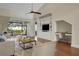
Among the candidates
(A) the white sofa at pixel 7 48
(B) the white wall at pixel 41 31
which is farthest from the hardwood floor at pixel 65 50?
(A) the white sofa at pixel 7 48

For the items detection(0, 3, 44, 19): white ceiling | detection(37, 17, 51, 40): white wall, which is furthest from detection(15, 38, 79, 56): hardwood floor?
detection(0, 3, 44, 19): white ceiling

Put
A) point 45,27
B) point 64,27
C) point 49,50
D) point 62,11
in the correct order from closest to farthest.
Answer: point 49,50, point 62,11, point 45,27, point 64,27

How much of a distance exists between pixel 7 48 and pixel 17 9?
937mm

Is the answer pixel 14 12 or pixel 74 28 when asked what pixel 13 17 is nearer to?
pixel 14 12

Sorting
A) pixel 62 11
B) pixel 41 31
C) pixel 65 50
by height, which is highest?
pixel 62 11

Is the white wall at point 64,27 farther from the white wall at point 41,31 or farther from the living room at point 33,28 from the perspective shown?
the white wall at point 41,31

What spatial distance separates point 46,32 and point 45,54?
65 cm

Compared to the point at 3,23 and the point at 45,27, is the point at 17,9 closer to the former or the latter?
the point at 3,23

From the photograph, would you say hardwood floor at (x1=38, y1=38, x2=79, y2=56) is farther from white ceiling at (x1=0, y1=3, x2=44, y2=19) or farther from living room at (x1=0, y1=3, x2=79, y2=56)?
white ceiling at (x1=0, y1=3, x2=44, y2=19)

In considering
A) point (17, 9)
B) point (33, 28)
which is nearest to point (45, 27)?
point (33, 28)

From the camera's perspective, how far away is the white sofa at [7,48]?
9.21ft

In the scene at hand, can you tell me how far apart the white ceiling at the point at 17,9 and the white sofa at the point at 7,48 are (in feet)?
2.10

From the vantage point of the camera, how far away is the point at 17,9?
290 centimetres

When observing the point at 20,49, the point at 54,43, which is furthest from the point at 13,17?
the point at 54,43
